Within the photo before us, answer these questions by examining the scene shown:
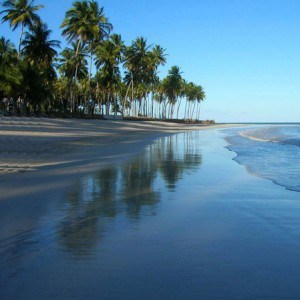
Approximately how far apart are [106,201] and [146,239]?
2.38 m

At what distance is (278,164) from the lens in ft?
45.2

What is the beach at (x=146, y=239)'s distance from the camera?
3.47m

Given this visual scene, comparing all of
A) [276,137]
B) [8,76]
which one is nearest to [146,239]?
[276,137]

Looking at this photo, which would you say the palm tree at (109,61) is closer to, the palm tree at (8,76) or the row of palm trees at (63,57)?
the row of palm trees at (63,57)

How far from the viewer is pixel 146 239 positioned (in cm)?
485

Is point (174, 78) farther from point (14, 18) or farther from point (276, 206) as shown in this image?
point (276, 206)

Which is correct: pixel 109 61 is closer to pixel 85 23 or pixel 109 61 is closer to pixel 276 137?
pixel 85 23

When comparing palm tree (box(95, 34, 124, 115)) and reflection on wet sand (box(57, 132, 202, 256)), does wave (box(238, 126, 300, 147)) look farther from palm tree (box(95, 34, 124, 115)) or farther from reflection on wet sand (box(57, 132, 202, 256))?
palm tree (box(95, 34, 124, 115))

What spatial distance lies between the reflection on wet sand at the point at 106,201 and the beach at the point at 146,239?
0.7 inches

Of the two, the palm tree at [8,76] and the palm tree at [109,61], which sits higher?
the palm tree at [109,61]

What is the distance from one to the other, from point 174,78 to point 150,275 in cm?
9576

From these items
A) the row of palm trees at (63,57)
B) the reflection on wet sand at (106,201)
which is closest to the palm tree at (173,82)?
the row of palm trees at (63,57)

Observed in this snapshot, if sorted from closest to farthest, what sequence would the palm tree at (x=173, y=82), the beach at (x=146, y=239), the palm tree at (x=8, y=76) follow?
the beach at (x=146, y=239), the palm tree at (x=8, y=76), the palm tree at (x=173, y=82)

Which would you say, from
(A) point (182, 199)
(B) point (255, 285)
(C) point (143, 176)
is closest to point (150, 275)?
(B) point (255, 285)
